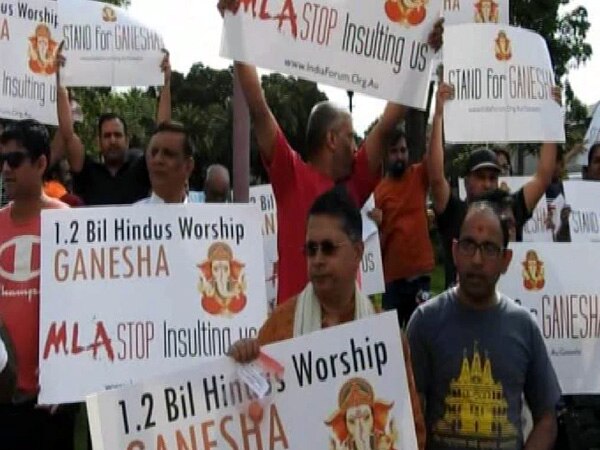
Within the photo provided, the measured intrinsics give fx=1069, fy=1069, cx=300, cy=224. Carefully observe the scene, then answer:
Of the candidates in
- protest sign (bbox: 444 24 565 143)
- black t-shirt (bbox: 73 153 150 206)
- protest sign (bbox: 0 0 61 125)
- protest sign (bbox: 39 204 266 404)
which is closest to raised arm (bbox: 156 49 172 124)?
black t-shirt (bbox: 73 153 150 206)

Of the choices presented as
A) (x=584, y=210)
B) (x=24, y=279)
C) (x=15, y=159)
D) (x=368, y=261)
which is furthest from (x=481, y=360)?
(x=368, y=261)

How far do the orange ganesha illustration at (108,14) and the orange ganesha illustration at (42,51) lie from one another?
1721 millimetres

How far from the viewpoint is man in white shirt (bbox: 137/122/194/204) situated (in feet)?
14.4

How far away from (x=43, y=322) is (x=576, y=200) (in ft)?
11.6

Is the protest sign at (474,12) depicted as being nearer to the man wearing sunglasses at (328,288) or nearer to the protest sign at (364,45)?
the protest sign at (364,45)

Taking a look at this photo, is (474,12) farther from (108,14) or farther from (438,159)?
(108,14)

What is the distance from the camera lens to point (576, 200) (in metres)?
6.37

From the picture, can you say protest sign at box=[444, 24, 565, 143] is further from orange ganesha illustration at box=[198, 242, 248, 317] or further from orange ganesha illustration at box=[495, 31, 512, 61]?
orange ganesha illustration at box=[198, 242, 248, 317]

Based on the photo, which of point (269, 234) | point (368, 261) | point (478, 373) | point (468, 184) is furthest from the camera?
point (269, 234)

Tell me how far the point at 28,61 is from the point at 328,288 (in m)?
3.57

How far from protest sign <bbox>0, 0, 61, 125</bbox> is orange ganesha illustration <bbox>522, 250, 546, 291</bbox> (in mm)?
2689

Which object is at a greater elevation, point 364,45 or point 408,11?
point 408,11

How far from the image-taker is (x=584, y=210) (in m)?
6.37

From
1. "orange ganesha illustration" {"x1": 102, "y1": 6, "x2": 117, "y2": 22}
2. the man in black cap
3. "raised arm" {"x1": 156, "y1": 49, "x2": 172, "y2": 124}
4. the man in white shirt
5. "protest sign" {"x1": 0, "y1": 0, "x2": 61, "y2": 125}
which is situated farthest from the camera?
"orange ganesha illustration" {"x1": 102, "y1": 6, "x2": 117, "y2": 22}
